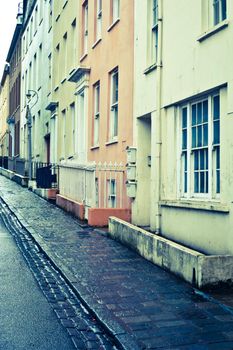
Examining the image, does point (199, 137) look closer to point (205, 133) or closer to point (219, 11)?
point (205, 133)

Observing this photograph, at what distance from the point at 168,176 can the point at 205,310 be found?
4374 mm

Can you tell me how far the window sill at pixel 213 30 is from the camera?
25.2 feet

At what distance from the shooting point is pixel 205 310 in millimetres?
5785

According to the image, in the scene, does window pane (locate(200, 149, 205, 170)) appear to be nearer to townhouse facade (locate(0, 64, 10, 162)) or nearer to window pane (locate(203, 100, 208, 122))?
window pane (locate(203, 100, 208, 122))

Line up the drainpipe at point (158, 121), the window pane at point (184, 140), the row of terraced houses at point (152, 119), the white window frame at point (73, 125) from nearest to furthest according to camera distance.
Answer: the row of terraced houses at point (152, 119)
the window pane at point (184, 140)
the drainpipe at point (158, 121)
the white window frame at point (73, 125)

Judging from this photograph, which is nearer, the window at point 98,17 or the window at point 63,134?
the window at point 98,17

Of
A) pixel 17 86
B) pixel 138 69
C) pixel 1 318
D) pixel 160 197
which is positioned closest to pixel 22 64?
pixel 17 86

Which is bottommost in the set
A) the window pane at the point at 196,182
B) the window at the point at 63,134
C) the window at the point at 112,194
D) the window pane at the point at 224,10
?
the window at the point at 112,194

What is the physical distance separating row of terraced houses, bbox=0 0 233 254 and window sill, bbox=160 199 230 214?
2 cm

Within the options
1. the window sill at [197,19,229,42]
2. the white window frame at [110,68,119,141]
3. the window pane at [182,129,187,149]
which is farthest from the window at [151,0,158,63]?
the white window frame at [110,68,119,141]

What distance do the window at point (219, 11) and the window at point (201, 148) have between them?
125 cm

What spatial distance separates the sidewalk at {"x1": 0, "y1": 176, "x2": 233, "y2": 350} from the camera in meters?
4.90

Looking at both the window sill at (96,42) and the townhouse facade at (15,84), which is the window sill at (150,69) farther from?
the townhouse facade at (15,84)

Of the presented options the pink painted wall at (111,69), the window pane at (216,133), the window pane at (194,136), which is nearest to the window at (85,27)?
the pink painted wall at (111,69)
